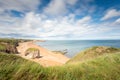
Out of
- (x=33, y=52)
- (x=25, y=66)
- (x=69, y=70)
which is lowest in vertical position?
(x=33, y=52)

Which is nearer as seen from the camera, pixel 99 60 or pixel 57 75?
pixel 57 75

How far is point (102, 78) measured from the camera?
3.29 m

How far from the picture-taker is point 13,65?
2.88 m

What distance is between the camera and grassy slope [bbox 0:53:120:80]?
9.16 feet

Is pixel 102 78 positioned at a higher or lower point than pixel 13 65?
lower

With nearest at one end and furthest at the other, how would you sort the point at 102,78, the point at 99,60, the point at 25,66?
the point at 25,66 < the point at 102,78 < the point at 99,60

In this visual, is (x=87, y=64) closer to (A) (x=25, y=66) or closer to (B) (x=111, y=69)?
(B) (x=111, y=69)

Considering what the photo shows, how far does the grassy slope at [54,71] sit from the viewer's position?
2.79m

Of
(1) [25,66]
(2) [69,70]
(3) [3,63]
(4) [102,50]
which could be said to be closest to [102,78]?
(2) [69,70]

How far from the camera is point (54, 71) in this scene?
10.5ft

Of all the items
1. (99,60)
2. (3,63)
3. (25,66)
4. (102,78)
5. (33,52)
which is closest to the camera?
(3,63)

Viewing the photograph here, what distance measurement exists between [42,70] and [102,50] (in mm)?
5082

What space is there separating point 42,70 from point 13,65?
850mm

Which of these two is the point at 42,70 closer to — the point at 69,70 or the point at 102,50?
the point at 69,70
